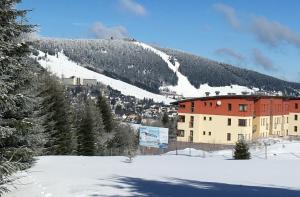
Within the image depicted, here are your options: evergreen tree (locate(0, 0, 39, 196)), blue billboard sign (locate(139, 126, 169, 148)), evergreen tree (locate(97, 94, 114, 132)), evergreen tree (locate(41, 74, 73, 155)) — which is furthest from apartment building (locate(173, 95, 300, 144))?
evergreen tree (locate(0, 0, 39, 196))

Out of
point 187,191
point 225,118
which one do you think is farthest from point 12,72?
point 225,118

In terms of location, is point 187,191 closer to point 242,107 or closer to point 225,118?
point 225,118

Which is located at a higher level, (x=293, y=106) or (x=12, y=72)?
(x=293, y=106)

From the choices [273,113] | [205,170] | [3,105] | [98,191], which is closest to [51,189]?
[98,191]

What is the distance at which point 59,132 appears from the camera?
45.1 metres

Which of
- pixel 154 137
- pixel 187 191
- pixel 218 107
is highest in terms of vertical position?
pixel 218 107

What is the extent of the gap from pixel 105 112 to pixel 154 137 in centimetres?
769

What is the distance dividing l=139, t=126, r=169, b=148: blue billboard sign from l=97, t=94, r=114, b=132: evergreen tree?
439 cm

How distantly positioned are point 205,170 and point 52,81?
739 inches

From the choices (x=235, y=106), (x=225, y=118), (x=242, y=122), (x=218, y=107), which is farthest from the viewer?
(x=218, y=107)

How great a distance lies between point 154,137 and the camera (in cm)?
6750

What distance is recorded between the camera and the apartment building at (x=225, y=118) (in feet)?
302

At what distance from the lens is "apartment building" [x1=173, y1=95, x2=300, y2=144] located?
3620 inches

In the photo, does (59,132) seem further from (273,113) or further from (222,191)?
(273,113)
